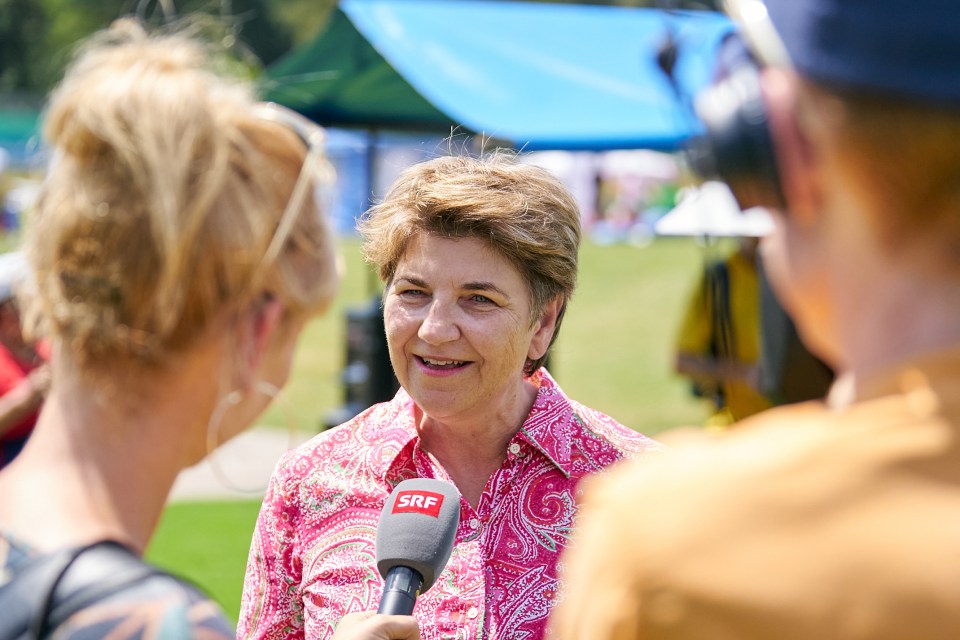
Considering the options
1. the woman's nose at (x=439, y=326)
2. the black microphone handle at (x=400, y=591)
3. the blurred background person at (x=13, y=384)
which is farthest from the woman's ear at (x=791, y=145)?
the blurred background person at (x=13, y=384)

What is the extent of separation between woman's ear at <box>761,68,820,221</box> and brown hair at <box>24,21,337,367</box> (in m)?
0.74

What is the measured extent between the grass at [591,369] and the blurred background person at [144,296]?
4.35m

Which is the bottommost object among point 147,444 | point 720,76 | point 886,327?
point 147,444

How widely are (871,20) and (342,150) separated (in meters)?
14.2

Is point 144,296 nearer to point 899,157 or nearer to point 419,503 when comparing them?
point 899,157

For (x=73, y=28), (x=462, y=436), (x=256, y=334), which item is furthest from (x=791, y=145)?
(x=73, y=28)

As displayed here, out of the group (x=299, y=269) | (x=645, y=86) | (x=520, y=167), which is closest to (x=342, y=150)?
(x=645, y=86)

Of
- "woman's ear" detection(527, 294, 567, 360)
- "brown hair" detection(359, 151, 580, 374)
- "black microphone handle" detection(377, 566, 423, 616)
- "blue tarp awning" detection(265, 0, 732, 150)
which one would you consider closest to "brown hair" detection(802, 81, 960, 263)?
"black microphone handle" detection(377, 566, 423, 616)

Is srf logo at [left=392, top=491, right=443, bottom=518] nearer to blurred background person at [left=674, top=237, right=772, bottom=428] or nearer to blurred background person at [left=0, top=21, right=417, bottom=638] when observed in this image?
blurred background person at [left=0, top=21, right=417, bottom=638]

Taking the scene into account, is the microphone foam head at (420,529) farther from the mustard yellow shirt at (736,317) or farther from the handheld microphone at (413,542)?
the mustard yellow shirt at (736,317)

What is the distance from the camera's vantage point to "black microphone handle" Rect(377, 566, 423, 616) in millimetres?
2230

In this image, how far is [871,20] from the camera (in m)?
1.02

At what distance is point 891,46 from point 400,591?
1562 mm

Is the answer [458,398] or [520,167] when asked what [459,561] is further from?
[520,167]
